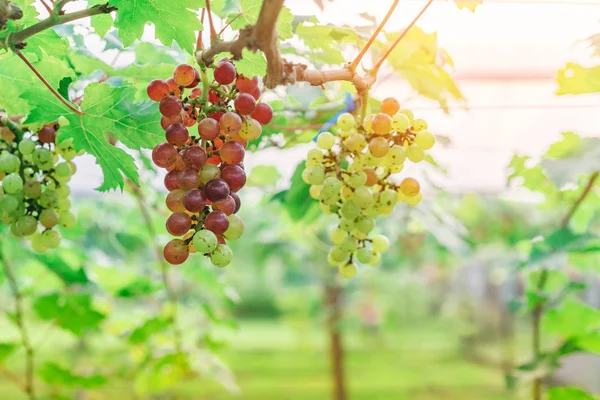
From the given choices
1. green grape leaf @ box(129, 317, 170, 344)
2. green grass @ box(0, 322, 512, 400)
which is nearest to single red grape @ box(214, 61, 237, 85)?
green grape leaf @ box(129, 317, 170, 344)

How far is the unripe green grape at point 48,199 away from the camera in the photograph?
2.08ft

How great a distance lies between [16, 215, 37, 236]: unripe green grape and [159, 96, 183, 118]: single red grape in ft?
0.80

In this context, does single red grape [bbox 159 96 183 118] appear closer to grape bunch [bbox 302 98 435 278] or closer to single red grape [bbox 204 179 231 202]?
single red grape [bbox 204 179 231 202]

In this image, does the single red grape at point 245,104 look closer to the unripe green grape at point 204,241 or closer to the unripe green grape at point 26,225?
the unripe green grape at point 204,241

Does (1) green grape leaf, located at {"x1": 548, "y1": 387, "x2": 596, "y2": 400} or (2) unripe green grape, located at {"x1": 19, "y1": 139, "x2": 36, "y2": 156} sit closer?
(2) unripe green grape, located at {"x1": 19, "y1": 139, "x2": 36, "y2": 156}

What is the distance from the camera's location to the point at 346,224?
0.62 meters

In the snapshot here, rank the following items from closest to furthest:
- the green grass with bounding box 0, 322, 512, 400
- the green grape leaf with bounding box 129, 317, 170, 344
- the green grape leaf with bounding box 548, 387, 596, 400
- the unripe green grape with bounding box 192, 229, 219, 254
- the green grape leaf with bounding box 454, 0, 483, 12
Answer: the unripe green grape with bounding box 192, 229, 219, 254 → the green grape leaf with bounding box 454, 0, 483, 12 → the green grape leaf with bounding box 548, 387, 596, 400 → the green grape leaf with bounding box 129, 317, 170, 344 → the green grass with bounding box 0, 322, 512, 400

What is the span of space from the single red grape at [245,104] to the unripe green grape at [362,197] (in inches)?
5.9

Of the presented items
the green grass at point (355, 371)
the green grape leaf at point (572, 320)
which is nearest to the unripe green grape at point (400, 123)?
the green grape leaf at point (572, 320)

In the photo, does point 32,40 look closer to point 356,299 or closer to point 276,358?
point 356,299

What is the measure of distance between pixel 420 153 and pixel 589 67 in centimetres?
29

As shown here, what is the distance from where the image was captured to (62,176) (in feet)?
2.15

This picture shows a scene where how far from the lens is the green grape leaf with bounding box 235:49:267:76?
49 centimetres

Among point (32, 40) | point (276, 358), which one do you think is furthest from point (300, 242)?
point (276, 358)
